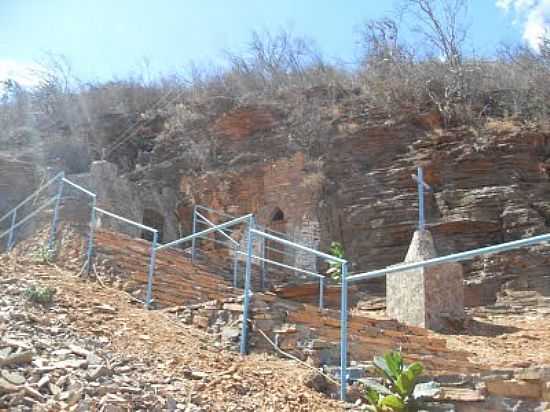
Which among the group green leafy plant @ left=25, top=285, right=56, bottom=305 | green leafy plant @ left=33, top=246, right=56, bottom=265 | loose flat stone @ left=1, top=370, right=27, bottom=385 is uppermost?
green leafy plant @ left=33, top=246, right=56, bottom=265

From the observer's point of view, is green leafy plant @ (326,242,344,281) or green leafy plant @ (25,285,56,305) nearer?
green leafy plant @ (25,285,56,305)

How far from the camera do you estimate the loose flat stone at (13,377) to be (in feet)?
13.6

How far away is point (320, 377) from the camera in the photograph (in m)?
5.46

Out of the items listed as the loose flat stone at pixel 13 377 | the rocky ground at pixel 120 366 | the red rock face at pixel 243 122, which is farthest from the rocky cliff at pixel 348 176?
the loose flat stone at pixel 13 377

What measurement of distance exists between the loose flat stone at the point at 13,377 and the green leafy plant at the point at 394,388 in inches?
99.3

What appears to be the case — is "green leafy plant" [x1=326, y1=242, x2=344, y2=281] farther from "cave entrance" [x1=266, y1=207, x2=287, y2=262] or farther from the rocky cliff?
"cave entrance" [x1=266, y1=207, x2=287, y2=262]

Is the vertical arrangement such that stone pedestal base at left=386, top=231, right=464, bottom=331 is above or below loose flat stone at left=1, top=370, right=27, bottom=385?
above

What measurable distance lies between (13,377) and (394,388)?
273 centimetres

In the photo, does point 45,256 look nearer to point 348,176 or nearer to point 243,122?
point 348,176

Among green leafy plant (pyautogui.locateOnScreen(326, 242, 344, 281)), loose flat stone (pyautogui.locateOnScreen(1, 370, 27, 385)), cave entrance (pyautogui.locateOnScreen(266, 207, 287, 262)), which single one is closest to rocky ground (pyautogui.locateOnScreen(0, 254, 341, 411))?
loose flat stone (pyautogui.locateOnScreen(1, 370, 27, 385))

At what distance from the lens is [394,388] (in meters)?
4.74

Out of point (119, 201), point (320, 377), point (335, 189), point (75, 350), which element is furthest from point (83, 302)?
point (335, 189)

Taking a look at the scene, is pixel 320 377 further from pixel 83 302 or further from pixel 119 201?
pixel 119 201

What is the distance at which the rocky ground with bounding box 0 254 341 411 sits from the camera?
421 cm
